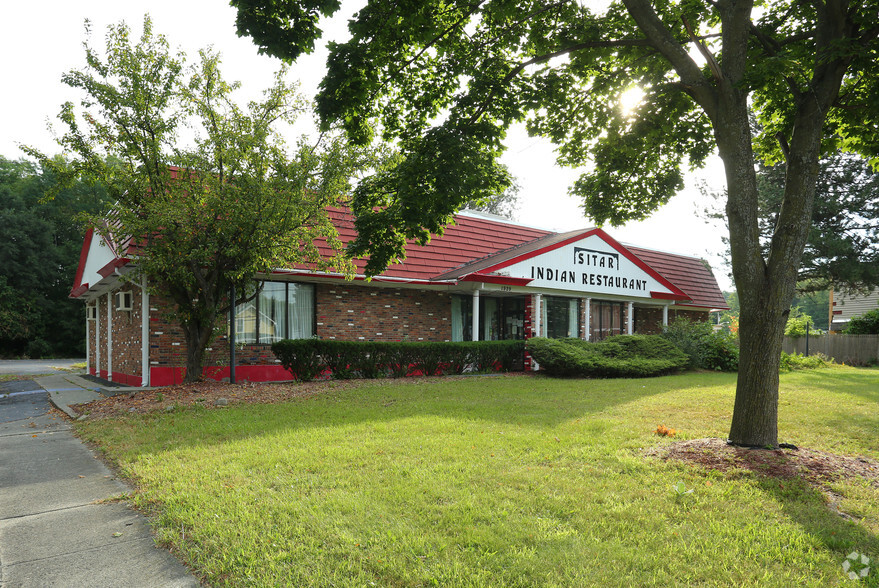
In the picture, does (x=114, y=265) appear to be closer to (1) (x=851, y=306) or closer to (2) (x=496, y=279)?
(2) (x=496, y=279)

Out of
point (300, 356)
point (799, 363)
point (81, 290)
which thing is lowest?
point (799, 363)

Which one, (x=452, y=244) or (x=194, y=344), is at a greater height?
(x=452, y=244)

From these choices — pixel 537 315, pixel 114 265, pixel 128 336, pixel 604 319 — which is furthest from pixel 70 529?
pixel 604 319

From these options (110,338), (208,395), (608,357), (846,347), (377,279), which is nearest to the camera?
(208,395)

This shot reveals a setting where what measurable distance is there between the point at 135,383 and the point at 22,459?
7.86 metres

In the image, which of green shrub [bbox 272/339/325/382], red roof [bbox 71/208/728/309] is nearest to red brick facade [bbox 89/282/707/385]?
red roof [bbox 71/208/728/309]

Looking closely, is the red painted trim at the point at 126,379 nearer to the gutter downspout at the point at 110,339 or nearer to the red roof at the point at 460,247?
the gutter downspout at the point at 110,339

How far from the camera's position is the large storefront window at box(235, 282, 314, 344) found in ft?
45.4

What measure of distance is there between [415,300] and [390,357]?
3215 mm

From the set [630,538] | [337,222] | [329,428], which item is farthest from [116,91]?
[630,538]

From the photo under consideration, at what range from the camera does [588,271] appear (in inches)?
727

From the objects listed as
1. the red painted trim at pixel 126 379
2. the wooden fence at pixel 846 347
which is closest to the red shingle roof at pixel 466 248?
the wooden fence at pixel 846 347

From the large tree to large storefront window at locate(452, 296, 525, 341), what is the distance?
32.3 ft

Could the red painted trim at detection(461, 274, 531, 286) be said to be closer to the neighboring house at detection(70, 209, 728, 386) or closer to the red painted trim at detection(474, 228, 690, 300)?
the neighboring house at detection(70, 209, 728, 386)
